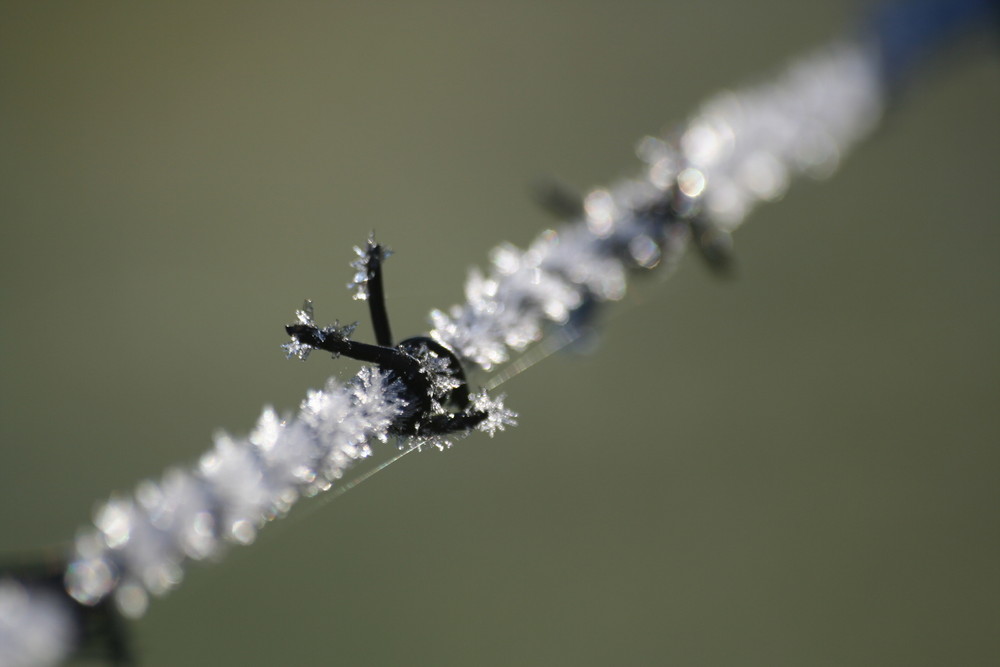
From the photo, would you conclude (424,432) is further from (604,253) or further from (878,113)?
(878,113)

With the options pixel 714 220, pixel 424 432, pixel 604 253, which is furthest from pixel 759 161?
pixel 424 432

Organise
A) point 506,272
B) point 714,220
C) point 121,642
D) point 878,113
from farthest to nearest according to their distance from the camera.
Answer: point 878,113 < point 714,220 < point 506,272 < point 121,642

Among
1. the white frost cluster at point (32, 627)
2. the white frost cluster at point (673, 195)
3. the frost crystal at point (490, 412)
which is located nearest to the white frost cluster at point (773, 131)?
the white frost cluster at point (673, 195)

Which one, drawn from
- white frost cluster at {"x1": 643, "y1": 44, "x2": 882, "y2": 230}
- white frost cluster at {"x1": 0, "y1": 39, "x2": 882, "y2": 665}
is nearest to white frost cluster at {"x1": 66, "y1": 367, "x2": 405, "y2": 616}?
white frost cluster at {"x1": 0, "y1": 39, "x2": 882, "y2": 665}

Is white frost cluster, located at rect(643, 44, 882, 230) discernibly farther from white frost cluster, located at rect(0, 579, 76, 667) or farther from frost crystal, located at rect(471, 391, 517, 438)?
white frost cluster, located at rect(0, 579, 76, 667)

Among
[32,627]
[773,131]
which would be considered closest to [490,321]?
[32,627]
